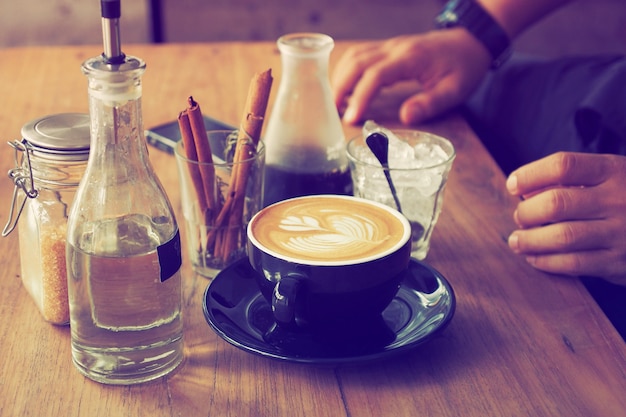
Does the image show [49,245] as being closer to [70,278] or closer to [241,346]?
[70,278]

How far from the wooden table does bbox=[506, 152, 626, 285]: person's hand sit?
3 cm

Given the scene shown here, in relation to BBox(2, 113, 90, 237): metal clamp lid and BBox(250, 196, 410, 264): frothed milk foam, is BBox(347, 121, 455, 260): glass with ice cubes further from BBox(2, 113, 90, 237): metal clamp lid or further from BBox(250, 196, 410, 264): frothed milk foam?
BBox(2, 113, 90, 237): metal clamp lid

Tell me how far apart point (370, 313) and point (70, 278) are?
0.88 feet

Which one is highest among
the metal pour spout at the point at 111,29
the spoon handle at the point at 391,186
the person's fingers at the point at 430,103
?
the metal pour spout at the point at 111,29

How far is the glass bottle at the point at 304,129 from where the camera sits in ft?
3.07

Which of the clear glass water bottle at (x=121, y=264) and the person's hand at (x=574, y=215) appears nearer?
the clear glass water bottle at (x=121, y=264)

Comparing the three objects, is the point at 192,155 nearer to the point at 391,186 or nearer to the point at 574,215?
the point at 391,186

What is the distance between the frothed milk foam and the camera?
73 centimetres

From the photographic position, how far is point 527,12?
1.55 metres

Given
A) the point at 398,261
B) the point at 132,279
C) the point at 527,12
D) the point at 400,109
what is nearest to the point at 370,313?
the point at 398,261

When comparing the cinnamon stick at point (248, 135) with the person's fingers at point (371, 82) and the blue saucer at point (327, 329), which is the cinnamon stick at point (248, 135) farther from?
the person's fingers at point (371, 82)

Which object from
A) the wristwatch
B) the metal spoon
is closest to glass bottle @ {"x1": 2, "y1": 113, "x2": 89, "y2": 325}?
the metal spoon

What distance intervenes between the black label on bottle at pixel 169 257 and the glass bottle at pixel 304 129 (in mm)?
261

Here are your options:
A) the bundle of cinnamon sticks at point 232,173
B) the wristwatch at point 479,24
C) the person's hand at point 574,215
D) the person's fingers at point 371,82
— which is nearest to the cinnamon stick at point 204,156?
the bundle of cinnamon sticks at point 232,173
